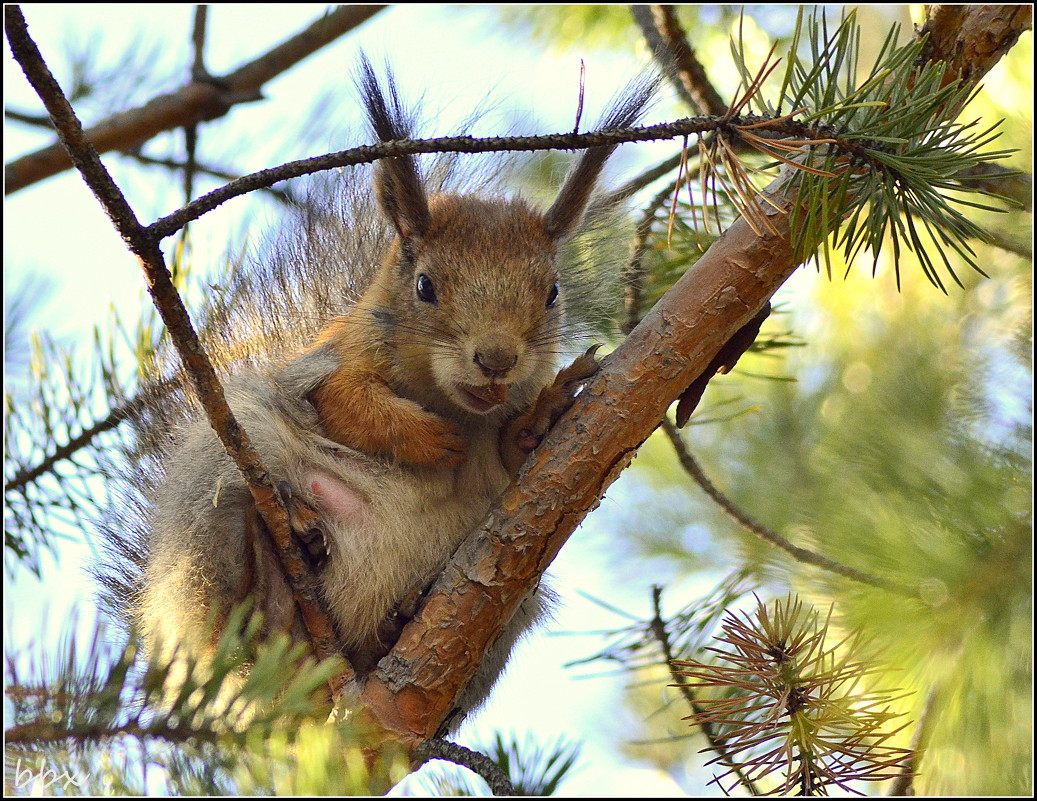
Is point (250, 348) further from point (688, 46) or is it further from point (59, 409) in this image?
point (688, 46)

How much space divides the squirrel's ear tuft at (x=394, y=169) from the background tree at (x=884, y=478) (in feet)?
1.60

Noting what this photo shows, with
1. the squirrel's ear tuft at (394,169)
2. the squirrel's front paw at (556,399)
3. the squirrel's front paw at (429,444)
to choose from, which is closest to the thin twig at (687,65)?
the squirrel's ear tuft at (394,169)

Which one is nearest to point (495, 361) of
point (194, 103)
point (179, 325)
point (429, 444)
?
point (429, 444)

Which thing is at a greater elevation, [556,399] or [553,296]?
[553,296]

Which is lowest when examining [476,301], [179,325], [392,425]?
[179,325]

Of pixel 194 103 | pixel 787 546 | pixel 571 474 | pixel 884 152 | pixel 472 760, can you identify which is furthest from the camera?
pixel 194 103

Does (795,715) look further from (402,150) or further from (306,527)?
(402,150)

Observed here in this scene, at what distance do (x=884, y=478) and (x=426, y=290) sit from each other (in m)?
1.00

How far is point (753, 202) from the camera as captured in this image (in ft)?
4.07

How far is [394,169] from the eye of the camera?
181 centimetres

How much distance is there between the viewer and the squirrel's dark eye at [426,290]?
1820 millimetres

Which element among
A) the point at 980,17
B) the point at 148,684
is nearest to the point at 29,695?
the point at 148,684

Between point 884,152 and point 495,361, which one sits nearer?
point 884,152

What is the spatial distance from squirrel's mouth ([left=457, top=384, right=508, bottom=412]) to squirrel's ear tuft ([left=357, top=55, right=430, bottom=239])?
0.38 metres
